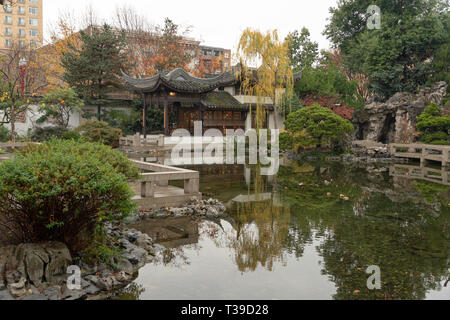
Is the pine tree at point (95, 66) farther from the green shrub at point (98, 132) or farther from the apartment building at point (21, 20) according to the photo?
the apartment building at point (21, 20)

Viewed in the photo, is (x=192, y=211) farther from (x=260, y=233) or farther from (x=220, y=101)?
(x=220, y=101)

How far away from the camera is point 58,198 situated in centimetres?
398

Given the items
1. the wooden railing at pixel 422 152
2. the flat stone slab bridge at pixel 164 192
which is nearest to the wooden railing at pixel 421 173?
the wooden railing at pixel 422 152

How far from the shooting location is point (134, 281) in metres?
4.33

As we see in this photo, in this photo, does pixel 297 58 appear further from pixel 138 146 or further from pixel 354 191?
pixel 354 191

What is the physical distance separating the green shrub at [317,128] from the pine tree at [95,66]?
12426 mm

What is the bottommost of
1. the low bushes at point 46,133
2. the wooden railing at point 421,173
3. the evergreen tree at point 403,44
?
the wooden railing at point 421,173

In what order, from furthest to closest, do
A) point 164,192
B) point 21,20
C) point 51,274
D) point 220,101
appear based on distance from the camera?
point 21,20 → point 220,101 → point 164,192 → point 51,274

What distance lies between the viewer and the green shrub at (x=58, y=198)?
12.6 feet

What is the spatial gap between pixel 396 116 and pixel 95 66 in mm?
18096

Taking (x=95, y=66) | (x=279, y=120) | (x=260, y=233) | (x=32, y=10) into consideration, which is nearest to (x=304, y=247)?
(x=260, y=233)

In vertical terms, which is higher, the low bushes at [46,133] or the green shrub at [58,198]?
the low bushes at [46,133]

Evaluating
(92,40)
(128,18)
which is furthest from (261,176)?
(128,18)
